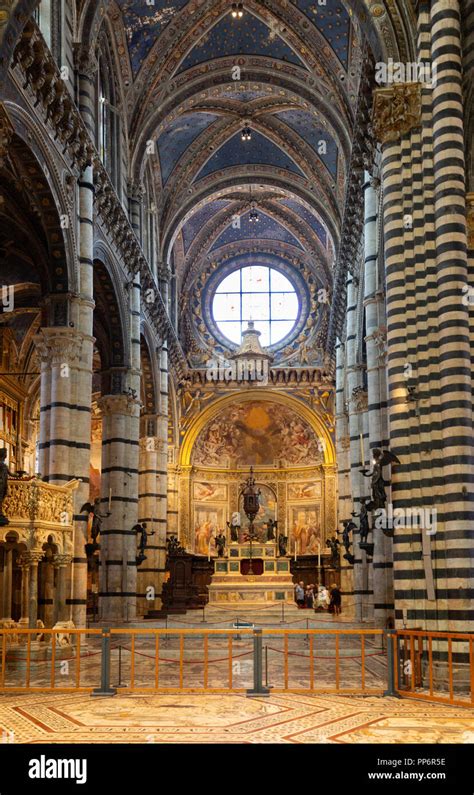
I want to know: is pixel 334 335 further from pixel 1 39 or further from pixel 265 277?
pixel 1 39

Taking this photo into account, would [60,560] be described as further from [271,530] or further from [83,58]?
[271,530]

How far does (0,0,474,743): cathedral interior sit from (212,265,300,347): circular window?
126mm

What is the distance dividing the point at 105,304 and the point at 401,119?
13071 millimetres

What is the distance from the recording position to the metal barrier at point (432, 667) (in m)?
11.9

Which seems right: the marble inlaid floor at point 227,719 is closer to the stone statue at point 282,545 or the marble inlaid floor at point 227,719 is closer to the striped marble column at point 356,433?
the striped marble column at point 356,433

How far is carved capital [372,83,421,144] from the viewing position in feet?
50.2

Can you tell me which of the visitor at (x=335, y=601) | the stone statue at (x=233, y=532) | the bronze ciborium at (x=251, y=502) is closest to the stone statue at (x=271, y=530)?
the bronze ciborium at (x=251, y=502)

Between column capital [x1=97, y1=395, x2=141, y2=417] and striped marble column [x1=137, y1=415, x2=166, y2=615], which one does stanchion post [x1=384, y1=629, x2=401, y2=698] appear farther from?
striped marble column [x1=137, y1=415, x2=166, y2=615]

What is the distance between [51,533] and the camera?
57.0ft

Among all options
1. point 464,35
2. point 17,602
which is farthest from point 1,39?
point 17,602

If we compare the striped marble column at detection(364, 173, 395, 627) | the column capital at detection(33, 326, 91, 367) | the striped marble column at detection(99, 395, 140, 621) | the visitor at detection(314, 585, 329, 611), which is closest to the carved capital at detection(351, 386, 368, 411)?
the striped marble column at detection(364, 173, 395, 627)

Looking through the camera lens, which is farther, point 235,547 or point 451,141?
point 235,547

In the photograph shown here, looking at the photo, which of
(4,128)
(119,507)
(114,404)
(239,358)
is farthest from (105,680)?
(239,358)

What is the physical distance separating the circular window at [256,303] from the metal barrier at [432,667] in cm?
3147
